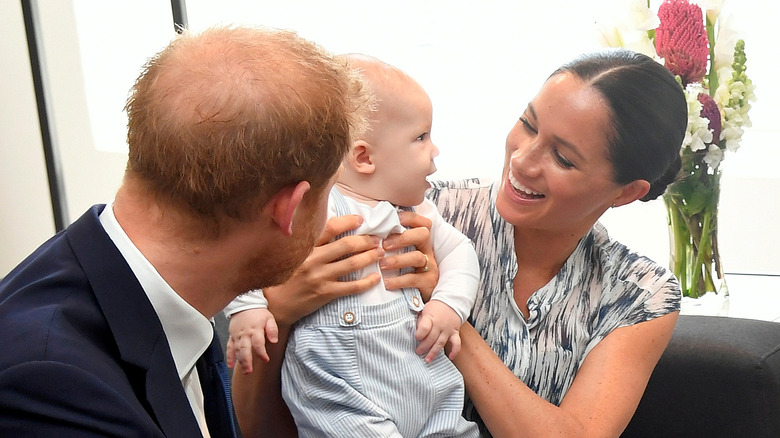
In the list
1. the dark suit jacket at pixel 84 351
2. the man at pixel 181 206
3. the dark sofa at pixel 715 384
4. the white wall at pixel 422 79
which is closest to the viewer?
the dark suit jacket at pixel 84 351

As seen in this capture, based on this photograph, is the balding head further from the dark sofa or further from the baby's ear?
the dark sofa

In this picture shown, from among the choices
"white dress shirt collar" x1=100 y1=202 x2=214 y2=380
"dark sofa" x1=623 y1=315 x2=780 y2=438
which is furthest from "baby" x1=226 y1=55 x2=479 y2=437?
"dark sofa" x1=623 y1=315 x2=780 y2=438

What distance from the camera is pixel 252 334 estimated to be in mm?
1569

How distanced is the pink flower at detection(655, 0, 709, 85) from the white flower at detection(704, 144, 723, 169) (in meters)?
0.19

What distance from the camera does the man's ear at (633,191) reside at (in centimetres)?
182

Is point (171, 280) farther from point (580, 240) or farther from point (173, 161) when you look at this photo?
point (580, 240)

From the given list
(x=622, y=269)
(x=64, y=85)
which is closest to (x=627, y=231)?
(x=622, y=269)

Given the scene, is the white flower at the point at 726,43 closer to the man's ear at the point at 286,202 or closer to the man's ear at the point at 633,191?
the man's ear at the point at 633,191

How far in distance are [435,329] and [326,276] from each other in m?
0.23

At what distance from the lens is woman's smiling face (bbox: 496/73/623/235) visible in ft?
5.65

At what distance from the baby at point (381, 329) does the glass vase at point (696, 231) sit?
3.08 ft

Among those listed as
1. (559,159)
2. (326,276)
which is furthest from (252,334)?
(559,159)

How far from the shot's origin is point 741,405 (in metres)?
1.98

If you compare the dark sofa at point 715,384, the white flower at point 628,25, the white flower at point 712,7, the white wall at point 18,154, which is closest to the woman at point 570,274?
the dark sofa at point 715,384
